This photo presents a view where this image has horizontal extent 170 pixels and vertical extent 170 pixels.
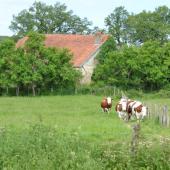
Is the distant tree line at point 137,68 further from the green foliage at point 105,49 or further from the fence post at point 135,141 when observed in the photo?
the fence post at point 135,141

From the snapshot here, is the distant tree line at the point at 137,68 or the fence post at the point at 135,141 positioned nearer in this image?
the fence post at the point at 135,141

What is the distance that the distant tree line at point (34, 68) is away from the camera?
4759 cm

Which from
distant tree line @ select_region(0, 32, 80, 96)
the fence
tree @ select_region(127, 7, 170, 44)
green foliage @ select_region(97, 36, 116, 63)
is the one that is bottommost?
the fence

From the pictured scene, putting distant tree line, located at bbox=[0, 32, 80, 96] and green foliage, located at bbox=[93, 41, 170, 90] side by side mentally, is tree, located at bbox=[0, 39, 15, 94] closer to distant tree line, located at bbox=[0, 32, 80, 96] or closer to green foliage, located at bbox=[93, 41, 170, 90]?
distant tree line, located at bbox=[0, 32, 80, 96]

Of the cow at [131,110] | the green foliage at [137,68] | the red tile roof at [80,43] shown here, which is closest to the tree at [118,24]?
the red tile roof at [80,43]

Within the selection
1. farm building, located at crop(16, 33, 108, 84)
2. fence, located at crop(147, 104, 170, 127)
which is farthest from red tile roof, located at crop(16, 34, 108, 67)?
fence, located at crop(147, 104, 170, 127)

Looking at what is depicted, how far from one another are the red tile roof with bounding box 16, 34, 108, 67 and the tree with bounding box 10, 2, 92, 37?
1606 cm

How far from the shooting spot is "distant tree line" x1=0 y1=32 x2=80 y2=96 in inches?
1874

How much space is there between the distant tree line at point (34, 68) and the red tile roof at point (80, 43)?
697cm

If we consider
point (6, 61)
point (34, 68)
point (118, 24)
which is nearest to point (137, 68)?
point (34, 68)

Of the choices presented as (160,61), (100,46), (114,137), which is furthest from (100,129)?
(100,46)

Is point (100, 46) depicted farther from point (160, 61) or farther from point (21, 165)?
point (21, 165)

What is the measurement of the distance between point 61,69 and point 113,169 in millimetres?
38471

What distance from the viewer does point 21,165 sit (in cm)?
1056
